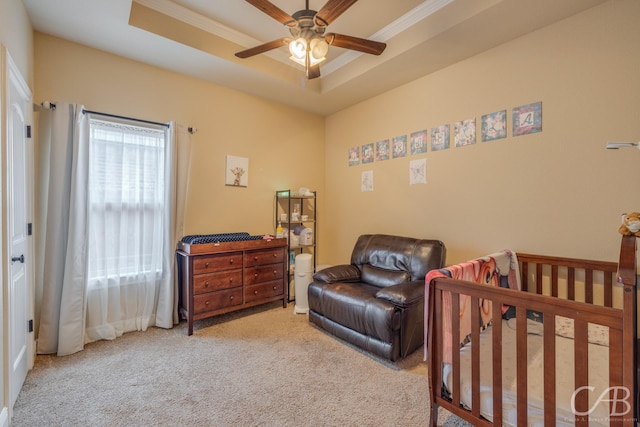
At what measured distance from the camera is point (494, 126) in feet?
8.52

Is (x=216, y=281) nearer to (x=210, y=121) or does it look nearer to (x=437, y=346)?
(x=210, y=121)

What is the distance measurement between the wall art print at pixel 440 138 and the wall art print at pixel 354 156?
3.53 feet

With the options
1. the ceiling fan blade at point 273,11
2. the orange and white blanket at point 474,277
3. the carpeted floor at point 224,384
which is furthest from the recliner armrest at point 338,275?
the ceiling fan blade at point 273,11

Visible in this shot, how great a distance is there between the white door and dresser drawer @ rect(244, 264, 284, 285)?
168cm

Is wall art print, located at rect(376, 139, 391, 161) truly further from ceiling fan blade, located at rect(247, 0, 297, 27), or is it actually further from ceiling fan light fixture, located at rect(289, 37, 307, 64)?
ceiling fan blade, located at rect(247, 0, 297, 27)

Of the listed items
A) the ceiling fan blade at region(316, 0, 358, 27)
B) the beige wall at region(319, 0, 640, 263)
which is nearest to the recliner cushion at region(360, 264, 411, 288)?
the beige wall at region(319, 0, 640, 263)

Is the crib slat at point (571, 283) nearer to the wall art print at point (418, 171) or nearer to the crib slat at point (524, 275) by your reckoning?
the crib slat at point (524, 275)

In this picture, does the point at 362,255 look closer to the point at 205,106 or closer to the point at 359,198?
the point at 359,198

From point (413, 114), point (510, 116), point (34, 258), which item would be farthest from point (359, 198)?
point (34, 258)

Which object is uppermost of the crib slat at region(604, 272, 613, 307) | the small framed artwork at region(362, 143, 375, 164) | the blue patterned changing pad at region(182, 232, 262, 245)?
the small framed artwork at region(362, 143, 375, 164)

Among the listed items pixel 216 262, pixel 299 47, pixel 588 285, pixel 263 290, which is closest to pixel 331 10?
pixel 299 47

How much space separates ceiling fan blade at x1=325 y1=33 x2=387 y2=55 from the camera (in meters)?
2.06

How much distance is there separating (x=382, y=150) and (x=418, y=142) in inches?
19.6

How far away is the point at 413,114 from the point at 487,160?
3.24 feet
